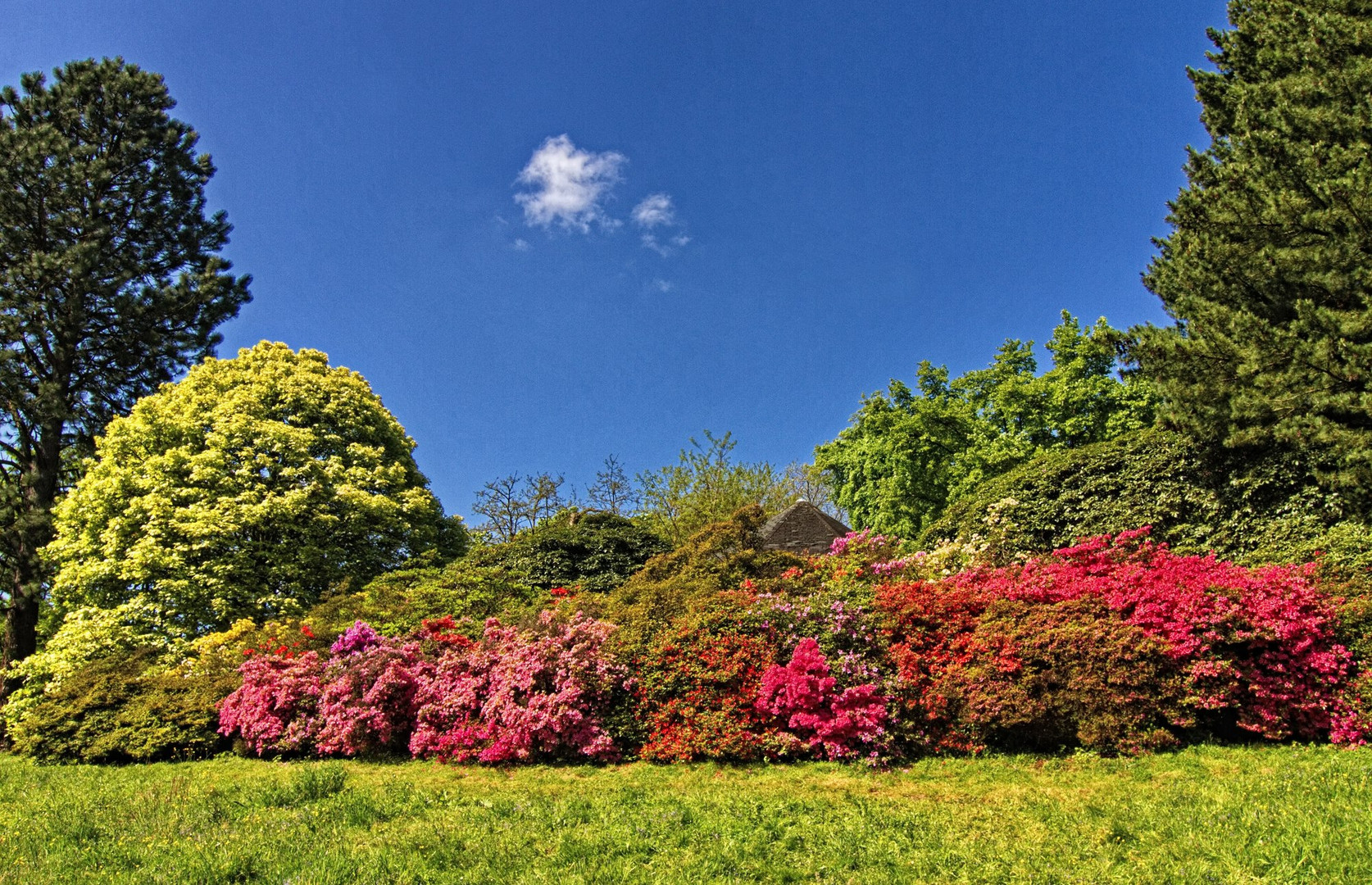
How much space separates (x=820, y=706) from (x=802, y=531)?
1341cm

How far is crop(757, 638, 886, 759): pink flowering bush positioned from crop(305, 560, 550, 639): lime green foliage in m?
4.20

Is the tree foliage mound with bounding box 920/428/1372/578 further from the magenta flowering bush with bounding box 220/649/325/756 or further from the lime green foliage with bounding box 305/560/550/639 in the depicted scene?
the magenta flowering bush with bounding box 220/649/325/756

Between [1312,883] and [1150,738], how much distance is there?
10.0ft

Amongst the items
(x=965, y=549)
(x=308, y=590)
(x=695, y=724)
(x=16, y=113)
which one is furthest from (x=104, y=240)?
(x=965, y=549)

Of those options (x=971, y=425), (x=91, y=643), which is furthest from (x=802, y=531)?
(x=91, y=643)

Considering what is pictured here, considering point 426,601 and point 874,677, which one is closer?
point 874,677

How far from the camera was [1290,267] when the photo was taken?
32.6 ft

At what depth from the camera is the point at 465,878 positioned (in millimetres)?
4012

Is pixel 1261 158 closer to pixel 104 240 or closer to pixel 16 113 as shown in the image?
pixel 104 240

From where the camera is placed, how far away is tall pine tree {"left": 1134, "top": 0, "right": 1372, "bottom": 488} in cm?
918

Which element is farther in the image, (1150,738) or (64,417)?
(64,417)

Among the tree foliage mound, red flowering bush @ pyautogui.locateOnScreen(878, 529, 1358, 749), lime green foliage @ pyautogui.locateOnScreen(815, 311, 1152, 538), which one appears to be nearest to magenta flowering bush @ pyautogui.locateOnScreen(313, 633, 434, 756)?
red flowering bush @ pyautogui.locateOnScreen(878, 529, 1358, 749)

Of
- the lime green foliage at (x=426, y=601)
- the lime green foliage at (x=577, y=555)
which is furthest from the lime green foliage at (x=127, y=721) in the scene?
the lime green foliage at (x=577, y=555)

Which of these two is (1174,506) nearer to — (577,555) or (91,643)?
(577,555)
